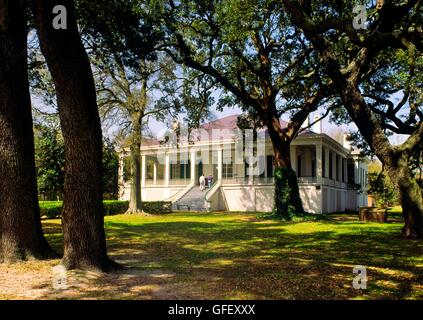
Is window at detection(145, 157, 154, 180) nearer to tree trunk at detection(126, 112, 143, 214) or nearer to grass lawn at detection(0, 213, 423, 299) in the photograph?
tree trunk at detection(126, 112, 143, 214)

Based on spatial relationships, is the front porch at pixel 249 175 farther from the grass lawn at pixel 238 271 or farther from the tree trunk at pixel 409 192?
the grass lawn at pixel 238 271

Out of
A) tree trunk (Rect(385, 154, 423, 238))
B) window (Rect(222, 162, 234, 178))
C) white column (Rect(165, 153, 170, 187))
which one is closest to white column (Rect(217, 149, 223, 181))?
window (Rect(222, 162, 234, 178))

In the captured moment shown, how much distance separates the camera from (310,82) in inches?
907

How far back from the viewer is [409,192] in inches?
551

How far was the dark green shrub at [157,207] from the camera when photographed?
30.9 metres

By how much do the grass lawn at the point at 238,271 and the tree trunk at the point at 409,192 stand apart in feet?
2.45

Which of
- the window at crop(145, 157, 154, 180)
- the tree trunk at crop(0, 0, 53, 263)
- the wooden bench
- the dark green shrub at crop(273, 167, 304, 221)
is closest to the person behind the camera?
the tree trunk at crop(0, 0, 53, 263)

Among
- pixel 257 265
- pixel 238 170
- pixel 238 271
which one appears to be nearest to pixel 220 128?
pixel 238 170

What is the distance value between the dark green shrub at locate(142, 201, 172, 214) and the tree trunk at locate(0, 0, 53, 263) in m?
21.4

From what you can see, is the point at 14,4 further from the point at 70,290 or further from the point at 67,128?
the point at 70,290

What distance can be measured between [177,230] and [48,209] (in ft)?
41.2

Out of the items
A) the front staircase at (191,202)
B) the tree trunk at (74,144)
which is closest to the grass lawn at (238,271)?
the tree trunk at (74,144)

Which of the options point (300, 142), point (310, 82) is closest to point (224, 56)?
point (310, 82)

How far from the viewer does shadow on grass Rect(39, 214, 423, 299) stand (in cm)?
626
